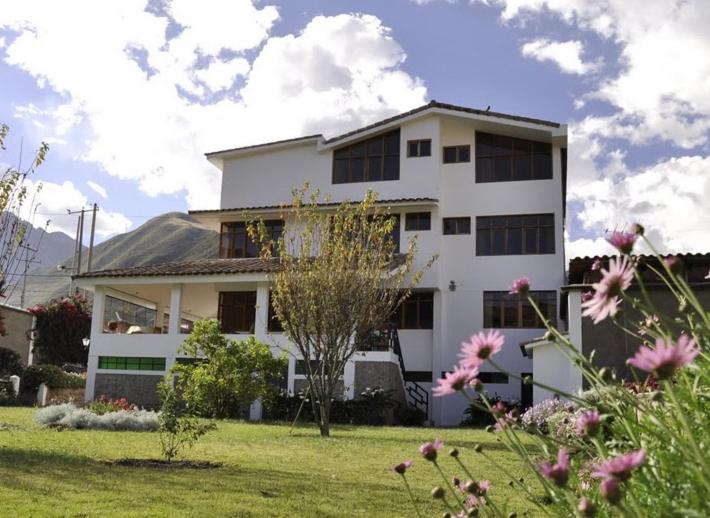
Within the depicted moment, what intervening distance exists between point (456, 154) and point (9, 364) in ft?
59.2

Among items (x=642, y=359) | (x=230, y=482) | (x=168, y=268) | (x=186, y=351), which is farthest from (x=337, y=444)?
(x=168, y=268)

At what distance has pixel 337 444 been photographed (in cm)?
1297

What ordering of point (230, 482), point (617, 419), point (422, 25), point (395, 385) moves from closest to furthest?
point (617, 419) < point (230, 482) < point (422, 25) < point (395, 385)

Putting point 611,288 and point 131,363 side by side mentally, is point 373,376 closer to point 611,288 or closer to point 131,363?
point 131,363

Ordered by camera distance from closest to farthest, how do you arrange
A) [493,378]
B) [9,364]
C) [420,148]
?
[493,378] → [420,148] → [9,364]

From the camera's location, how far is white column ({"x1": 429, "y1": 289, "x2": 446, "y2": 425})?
81.6 ft

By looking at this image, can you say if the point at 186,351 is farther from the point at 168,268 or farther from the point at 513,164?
the point at 513,164

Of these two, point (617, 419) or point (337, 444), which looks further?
point (337, 444)

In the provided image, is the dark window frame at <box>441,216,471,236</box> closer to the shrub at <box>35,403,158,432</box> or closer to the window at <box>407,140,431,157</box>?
the window at <box>407,140,431,157</box>

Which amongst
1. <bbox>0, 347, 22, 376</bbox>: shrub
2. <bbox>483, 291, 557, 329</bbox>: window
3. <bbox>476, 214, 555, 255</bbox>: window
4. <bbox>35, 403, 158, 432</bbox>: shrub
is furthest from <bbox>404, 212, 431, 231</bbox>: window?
<bbox>0, 347, 22, 376</bbox>: shrub

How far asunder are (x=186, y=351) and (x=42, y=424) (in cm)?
606

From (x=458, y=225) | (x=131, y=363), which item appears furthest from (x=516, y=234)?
(x=131, y=363)

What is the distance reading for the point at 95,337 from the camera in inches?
955

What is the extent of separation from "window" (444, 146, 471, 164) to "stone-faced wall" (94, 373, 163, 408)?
1257 centimetres
